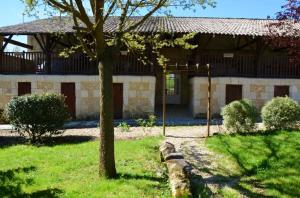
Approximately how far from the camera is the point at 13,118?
13.1m

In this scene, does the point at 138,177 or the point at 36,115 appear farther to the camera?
the point at 36,115

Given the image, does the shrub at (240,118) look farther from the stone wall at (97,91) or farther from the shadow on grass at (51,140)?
the stone wall at (97,91)

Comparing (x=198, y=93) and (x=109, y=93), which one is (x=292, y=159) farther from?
(x=198, y=93)

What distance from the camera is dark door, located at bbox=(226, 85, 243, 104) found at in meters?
19.0

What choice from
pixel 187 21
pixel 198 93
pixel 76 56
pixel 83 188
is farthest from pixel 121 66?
pixel 83 188

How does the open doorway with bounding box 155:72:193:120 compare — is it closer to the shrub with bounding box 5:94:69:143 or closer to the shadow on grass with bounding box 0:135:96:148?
the shadow on grass with bounding box 0:135:96:148

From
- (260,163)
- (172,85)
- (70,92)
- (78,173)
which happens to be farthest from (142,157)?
(172,85)

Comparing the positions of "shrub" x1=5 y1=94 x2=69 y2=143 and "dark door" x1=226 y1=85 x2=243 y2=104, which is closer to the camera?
"shrub" x1=5 y1=94 x2=69 y2=143

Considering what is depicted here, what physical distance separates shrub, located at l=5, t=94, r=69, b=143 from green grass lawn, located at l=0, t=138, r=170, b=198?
1.50 metres

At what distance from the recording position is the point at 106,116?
7535 mm

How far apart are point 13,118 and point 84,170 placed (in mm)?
5639

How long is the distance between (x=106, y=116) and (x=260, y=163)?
3361 mm

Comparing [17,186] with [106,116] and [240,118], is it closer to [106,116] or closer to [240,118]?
[106,116]

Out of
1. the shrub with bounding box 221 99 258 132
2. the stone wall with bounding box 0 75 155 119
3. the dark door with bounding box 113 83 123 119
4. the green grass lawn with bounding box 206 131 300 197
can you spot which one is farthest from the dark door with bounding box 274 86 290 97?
the green grass lawn with bounding box 206 131 300 197
